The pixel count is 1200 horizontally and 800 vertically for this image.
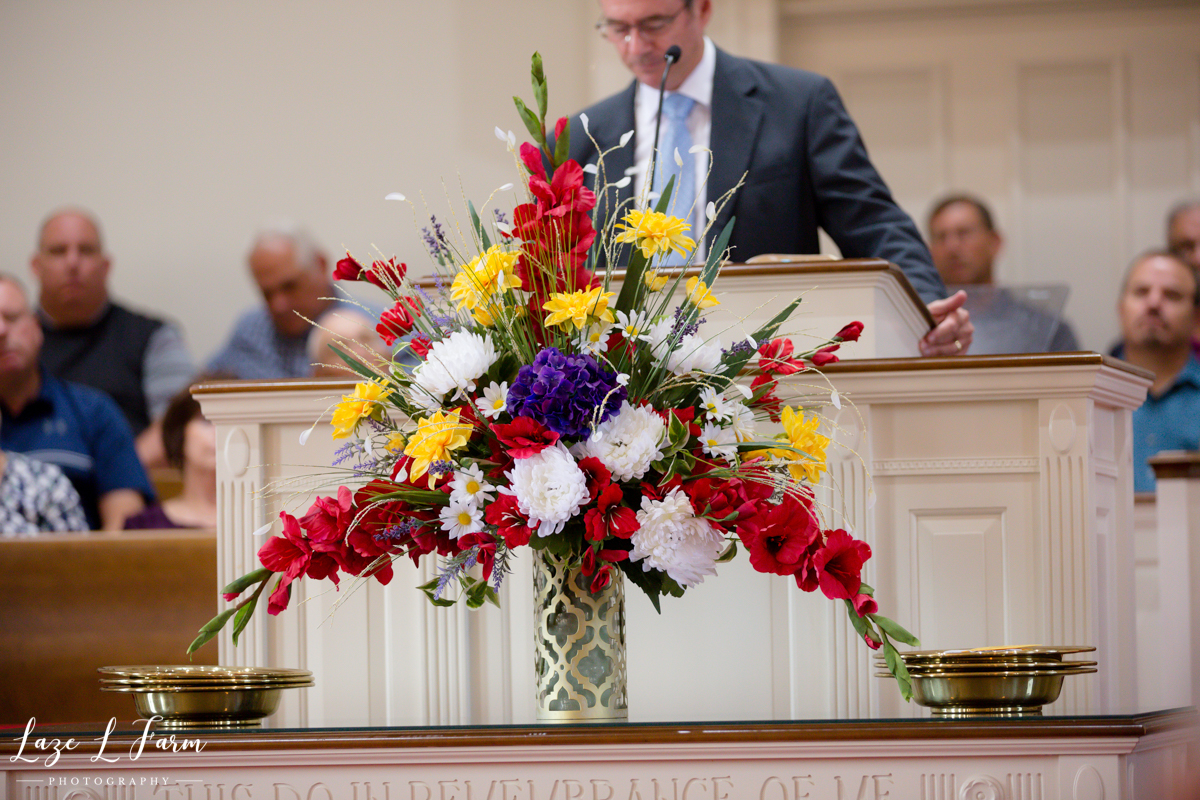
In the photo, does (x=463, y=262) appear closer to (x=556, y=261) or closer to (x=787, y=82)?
(x=556, y=261)

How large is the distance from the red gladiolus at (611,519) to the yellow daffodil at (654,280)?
0.25 metres

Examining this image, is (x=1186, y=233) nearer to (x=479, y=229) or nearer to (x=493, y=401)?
(x=479, y=229)

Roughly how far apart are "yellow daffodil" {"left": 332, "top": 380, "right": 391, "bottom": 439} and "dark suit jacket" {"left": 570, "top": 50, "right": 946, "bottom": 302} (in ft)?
3.25

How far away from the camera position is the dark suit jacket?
7.93ft

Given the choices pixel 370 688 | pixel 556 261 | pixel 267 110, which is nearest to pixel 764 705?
pixel 370 688

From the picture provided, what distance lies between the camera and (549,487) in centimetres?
134

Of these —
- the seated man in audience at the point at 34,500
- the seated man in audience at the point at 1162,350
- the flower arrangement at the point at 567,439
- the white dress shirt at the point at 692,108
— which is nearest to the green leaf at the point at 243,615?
the flower arrangement at the point at 567,439

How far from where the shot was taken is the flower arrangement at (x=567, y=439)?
53.4 inches

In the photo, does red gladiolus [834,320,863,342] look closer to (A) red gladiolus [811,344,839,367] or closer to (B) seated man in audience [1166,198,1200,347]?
(A) red gladiolus [811,344,839,367]

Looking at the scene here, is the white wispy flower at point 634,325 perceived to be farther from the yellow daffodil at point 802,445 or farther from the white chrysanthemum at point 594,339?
the yellow daffodil at point 802,445

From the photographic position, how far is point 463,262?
59.9 inches

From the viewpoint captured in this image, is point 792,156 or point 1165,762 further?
point 792,156

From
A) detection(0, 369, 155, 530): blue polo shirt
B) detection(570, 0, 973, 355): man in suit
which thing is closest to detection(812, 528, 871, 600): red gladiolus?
detection(570, 0, 973, 355): man in suit

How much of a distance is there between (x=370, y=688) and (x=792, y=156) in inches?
48.7
